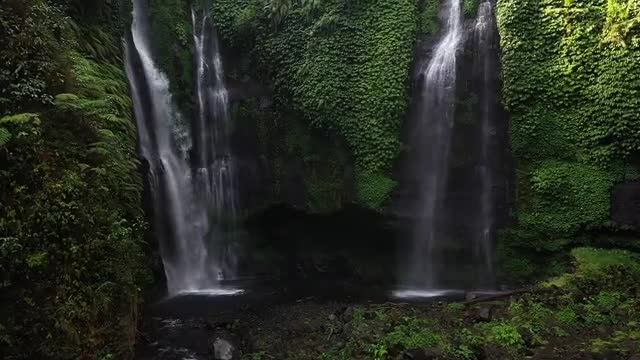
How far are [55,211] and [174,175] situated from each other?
698cm

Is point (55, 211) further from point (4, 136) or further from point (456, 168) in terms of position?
point (456, 168)

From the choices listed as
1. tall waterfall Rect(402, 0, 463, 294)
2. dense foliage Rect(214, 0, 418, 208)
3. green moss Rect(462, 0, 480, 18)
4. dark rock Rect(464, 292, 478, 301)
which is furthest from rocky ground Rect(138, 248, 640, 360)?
green moss Rect(462, 0, 480, 18)

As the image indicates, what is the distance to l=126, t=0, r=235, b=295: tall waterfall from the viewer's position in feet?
40.8

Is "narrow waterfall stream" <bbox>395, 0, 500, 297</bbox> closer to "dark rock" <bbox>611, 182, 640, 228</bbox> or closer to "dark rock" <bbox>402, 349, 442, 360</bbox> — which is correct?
"dark rock" <bbox>611, 182, 640, 228</bbox>

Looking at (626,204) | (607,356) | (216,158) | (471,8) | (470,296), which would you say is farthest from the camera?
(216,158)

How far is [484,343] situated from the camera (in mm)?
8133

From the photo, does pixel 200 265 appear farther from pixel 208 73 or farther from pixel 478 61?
pixel 478 61

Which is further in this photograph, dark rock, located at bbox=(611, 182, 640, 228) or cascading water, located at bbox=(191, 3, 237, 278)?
cascading water, located at bbox=(191, 3, 237, 278)

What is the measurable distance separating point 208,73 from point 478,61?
7080mm

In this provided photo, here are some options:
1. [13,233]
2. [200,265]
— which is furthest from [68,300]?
[200,265]

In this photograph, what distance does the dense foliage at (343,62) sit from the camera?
12797 mm

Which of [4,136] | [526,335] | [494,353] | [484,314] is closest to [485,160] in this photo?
[484,314]

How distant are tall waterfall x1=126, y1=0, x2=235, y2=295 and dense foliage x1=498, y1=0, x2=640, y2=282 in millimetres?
7578

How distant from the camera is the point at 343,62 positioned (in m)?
13.3
